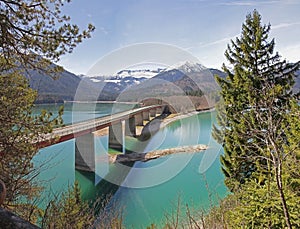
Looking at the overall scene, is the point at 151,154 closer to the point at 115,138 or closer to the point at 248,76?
the point at 115,138

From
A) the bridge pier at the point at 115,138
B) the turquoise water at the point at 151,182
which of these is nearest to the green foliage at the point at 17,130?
the turquoise water at the point at 151,182

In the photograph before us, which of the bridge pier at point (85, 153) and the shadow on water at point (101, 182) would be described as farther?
the bridge pier at point (85, 153)

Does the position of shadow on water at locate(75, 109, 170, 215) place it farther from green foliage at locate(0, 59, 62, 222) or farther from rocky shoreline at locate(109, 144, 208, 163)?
green foliage at locate(0, 59, 62, 222)

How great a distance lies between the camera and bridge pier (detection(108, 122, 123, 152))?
21.5 metres

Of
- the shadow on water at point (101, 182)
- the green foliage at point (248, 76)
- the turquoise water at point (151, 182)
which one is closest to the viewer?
the green foliage at point (248, 76)

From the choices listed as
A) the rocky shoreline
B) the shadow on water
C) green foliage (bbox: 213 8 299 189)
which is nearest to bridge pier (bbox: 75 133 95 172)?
the shadow on water

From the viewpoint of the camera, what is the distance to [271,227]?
365cm

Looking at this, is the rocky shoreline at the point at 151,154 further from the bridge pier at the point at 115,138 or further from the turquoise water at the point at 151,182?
the bridge pier at the point at 115,138

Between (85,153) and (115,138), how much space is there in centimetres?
586

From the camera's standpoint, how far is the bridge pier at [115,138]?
21547mm

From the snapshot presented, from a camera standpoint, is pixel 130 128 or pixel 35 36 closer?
pixel 35 36

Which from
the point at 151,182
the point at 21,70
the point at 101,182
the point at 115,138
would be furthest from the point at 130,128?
the point at 21,70

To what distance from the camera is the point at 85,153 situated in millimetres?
16062

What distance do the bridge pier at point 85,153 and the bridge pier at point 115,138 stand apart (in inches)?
200
